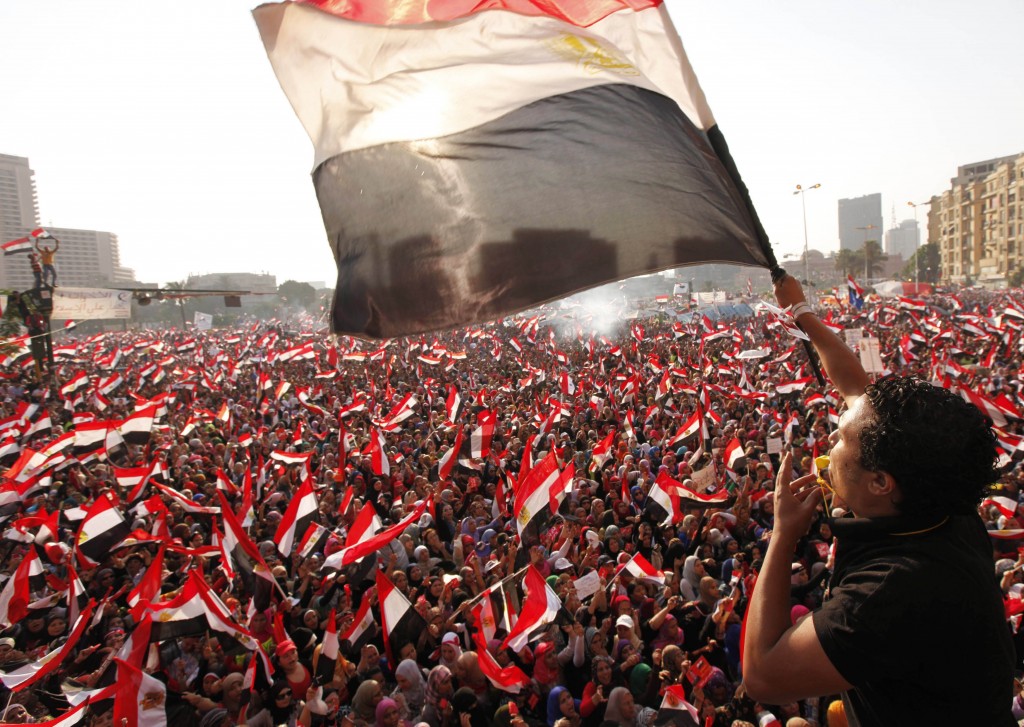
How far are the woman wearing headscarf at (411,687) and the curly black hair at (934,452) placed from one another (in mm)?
4917

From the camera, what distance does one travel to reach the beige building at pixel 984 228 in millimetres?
77938

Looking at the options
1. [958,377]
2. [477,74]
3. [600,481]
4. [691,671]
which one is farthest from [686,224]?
[958,377]

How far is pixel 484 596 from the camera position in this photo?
5.88 meters

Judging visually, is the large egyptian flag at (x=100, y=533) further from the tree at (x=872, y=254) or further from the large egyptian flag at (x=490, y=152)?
Answer: the tree at (x=872, y=254)

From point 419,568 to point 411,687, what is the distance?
2112 mm

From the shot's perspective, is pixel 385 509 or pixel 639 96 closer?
pixel 639 96

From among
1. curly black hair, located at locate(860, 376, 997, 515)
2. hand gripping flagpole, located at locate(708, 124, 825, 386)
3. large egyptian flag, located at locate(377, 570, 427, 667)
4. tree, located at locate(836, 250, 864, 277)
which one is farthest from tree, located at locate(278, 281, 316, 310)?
curly black hair, located at locate(860, 376, 997, 515)

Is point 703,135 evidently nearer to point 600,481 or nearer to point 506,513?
point 506,513

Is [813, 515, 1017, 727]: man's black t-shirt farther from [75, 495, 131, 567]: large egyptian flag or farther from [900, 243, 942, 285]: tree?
[900, 243, 942, 285]: tree

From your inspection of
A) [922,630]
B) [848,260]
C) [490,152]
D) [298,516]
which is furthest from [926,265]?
[922,630]

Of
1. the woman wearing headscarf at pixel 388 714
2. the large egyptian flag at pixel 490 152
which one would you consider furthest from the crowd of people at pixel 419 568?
the large egyptian flag at pixel 490 152

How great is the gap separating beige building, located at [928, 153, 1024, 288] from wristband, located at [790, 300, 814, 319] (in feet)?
294

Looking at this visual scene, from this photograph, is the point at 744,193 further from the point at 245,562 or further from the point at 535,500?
the point at 245,562

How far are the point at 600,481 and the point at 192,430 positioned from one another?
10.5 metres
